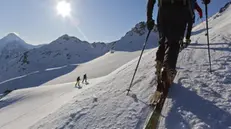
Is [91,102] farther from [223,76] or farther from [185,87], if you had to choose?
[223,76]

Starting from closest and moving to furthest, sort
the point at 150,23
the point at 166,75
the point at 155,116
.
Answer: the point at 155,116 < the point at 166,75 < the point at 150,23

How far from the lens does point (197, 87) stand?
718 cm

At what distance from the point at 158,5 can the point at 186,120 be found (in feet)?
10.1

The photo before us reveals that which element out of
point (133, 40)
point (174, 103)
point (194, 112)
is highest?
point (133, 40)

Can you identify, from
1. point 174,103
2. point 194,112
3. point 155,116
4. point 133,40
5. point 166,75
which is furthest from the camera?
point 133,40

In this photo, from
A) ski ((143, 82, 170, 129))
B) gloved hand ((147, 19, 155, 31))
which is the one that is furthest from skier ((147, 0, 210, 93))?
ski ((143, 82, 170, 129))

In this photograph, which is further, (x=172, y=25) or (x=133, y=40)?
(x=133, y=40)

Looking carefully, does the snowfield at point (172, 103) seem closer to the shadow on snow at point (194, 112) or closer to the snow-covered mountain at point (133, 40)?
the shadow on snow at point (194, 112)

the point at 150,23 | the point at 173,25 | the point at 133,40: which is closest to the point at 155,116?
the point at 173,25

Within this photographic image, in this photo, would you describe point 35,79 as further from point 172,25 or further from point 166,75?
point 166,75

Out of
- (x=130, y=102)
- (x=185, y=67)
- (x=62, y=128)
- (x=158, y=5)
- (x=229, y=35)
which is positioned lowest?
(x=62, y=128)

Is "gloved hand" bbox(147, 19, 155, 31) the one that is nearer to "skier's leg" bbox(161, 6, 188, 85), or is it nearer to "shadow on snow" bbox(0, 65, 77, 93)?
"skier's leg" bbox(161, 6, 188, 85)

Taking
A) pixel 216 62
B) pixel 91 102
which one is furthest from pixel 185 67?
pixel 91 102

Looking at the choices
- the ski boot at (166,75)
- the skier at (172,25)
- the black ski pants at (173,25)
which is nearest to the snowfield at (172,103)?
the ski boot at (166,75)
